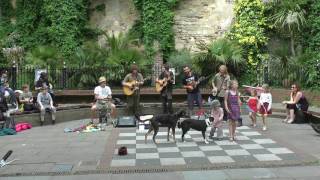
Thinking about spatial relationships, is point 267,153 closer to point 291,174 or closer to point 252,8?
point 291,174

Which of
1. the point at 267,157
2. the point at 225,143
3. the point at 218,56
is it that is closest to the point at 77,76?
the point at 218,56

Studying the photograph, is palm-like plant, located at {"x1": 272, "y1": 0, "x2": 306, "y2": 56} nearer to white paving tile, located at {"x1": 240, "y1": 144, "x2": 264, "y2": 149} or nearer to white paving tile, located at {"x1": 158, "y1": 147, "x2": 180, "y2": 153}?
white paving tile, located at {"x1": 240, "y1": 144, "x2": 264, "y2": 149}

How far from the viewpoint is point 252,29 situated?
72.7ft

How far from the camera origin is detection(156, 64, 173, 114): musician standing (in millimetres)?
16953

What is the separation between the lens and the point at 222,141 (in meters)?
12.5

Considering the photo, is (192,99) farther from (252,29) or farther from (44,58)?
(44,58)

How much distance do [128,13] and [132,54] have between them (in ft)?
11.4

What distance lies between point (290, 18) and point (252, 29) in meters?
1.71

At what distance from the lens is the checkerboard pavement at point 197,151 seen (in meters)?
10.4

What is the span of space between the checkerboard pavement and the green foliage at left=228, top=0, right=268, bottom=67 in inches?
358

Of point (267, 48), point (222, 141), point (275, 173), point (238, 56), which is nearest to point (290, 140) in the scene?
point (222, 141)

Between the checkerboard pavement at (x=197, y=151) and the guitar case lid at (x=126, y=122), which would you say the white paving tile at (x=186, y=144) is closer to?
the checkerboard pavement at (x=197, y=151)

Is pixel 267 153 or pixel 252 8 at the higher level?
pixel 252 8

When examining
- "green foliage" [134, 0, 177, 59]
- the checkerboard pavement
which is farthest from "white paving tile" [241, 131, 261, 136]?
"green foliage" [134, 0, 177, 59]
